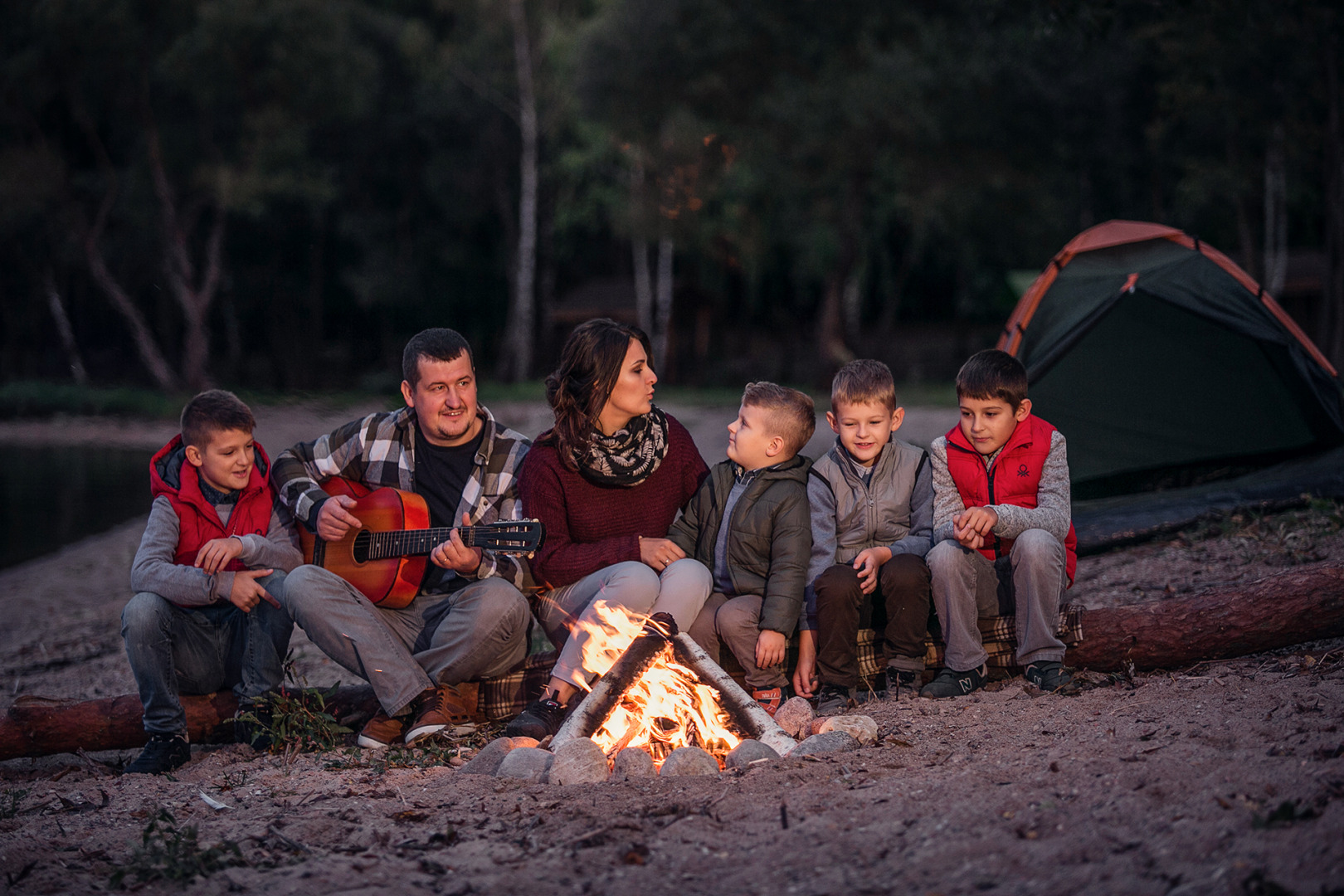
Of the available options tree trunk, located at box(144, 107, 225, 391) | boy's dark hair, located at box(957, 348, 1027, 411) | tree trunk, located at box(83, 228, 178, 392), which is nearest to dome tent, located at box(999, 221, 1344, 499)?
boy's dark hair, located at box(957, 348, 1027, 411)

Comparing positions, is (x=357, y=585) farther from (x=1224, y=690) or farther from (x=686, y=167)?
(x=686, y=167)

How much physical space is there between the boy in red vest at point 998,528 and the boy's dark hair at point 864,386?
301 millimetres

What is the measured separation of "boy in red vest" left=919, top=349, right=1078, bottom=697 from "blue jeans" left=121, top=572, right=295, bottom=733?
103 inches

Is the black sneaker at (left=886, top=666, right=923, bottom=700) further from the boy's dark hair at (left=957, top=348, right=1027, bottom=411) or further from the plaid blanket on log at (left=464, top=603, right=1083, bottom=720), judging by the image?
the boy's dark hair at (left=957, top=348, right=1027, bottom=411)

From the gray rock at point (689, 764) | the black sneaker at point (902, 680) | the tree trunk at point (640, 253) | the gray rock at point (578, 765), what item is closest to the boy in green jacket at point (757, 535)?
the black sneaker at point (902, 680)

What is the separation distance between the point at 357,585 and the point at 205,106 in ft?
84.7

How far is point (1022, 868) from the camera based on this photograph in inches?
87.9

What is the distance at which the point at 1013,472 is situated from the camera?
4.13 m

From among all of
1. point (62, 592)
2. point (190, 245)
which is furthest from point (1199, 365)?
point (190, 245)

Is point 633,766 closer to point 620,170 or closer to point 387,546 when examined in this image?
point 387,546

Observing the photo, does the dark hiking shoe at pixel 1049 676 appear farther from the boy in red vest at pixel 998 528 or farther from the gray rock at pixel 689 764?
the gray rock at pixel 689 764

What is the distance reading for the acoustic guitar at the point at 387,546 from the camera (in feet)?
13.7

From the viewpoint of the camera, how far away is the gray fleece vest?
4.16 m

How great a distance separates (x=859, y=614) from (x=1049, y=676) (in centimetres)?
74
